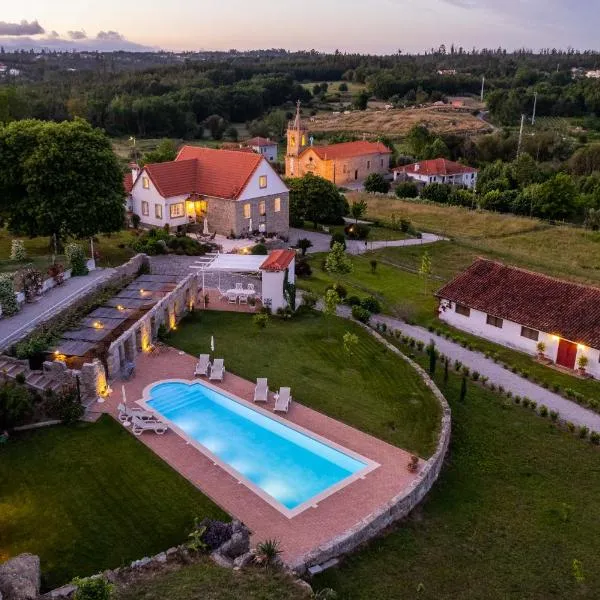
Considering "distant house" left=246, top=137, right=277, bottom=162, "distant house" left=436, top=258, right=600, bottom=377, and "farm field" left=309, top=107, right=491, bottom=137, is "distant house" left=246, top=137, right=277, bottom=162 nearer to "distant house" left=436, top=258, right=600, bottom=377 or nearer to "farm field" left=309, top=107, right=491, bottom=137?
"farm field" left=309, top=107, right=491, bottom=137

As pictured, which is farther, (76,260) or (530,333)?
(76,260)

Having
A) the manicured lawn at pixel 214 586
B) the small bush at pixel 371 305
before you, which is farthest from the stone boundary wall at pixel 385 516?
the small bush at pixel 371 305

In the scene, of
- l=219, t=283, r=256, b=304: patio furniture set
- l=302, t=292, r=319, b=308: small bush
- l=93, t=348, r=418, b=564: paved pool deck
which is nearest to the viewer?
l=93, t=348, r=418, b=564: paved pool deck

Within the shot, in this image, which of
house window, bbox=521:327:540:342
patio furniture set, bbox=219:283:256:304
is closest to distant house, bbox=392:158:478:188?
house window, bbox=521:327:540:342

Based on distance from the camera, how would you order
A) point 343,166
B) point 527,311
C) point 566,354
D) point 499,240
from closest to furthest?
point 566,354 → point 527,311 → point 499,240 → point 343,166

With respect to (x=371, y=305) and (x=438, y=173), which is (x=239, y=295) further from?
(x=438, y=173)

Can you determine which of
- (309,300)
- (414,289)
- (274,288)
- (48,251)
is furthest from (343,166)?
(274,288)
